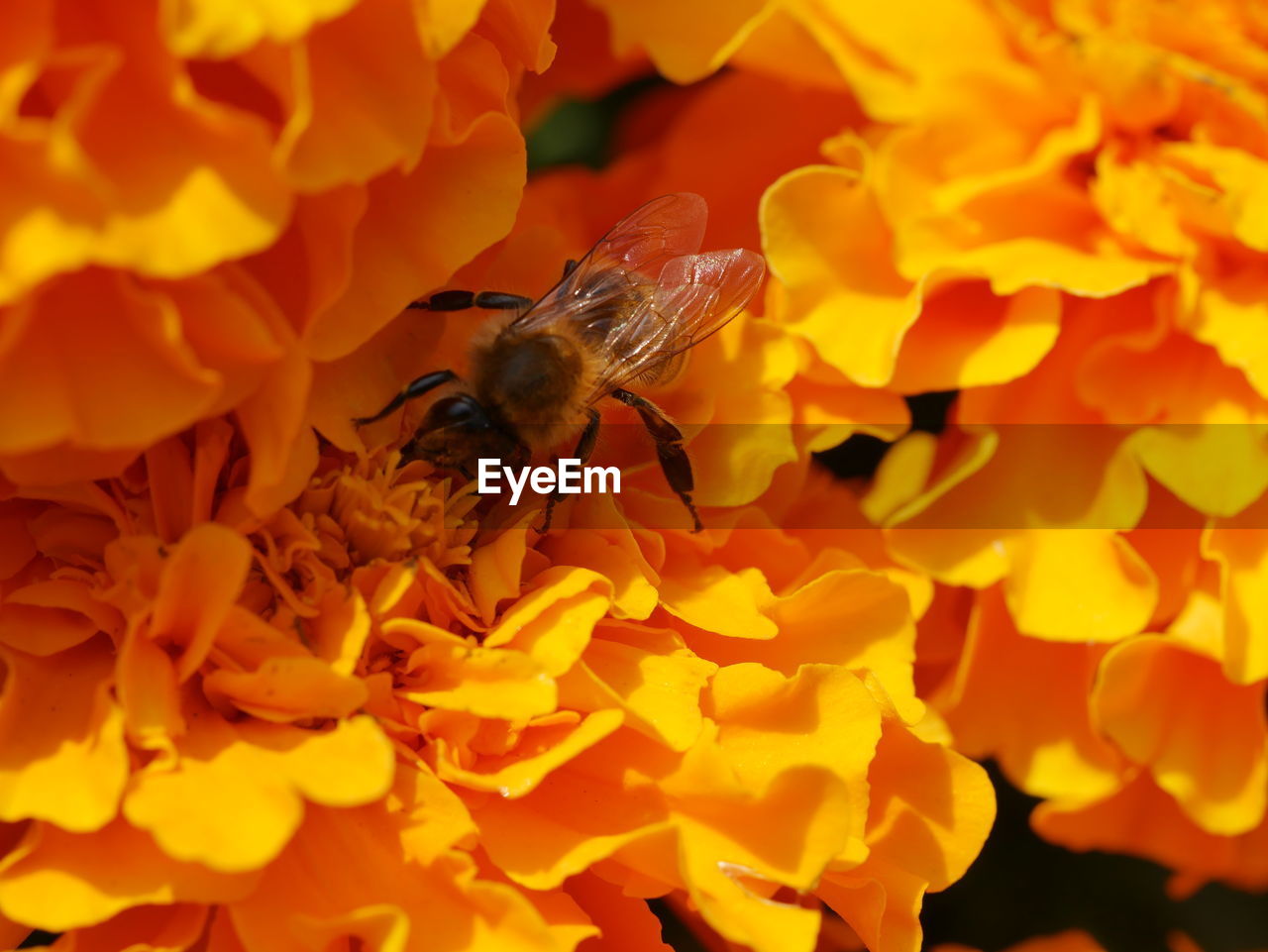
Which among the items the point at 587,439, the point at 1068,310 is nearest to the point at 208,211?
the point at 587,439

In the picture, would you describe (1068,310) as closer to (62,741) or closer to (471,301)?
(471,301)

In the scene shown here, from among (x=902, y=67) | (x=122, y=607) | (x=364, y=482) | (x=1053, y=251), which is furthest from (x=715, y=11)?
(x=122, y=607)

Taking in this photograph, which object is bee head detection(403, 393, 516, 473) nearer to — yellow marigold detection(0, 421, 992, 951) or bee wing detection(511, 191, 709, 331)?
yellow marigold detection(0, 421, 992, 951)

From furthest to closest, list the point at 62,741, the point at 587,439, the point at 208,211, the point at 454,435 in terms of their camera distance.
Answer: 1. the point at 587,439
2. the point at 454,435
3. the point at 62,741
4. the point at 208,211

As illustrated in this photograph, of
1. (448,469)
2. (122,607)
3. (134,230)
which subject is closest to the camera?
(134,230)

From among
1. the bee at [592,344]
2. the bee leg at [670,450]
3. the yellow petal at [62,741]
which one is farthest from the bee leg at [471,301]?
the yellow petal at [62,741]

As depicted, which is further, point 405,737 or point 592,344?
point 592,344

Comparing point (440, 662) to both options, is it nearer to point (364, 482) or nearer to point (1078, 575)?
point (364, 482)
